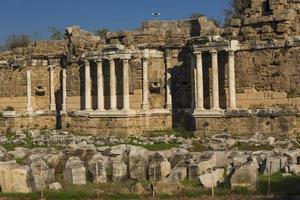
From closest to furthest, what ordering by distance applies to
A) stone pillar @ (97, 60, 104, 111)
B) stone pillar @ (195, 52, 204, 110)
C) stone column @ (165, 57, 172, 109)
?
stone pillar @ (195, 52, 204, 110), stone column @ (165, 57, 172, 109), stone pillar @ (97, 60, 104, 111)

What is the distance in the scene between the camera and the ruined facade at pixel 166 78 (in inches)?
1060

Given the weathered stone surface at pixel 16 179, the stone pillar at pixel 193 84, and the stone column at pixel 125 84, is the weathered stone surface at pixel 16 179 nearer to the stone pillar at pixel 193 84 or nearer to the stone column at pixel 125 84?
the stone pillar at pixel 193 84

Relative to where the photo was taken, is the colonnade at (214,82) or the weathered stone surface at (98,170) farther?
the colonnade at (214,82)

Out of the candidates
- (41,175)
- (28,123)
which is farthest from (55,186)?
(28,123)

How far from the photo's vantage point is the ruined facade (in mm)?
26922

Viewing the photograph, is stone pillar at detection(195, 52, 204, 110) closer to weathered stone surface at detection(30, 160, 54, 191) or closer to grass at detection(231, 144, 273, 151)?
grass at detection(231, 144, 273, 151)

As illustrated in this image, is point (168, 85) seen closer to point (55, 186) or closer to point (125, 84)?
point (125, 84)

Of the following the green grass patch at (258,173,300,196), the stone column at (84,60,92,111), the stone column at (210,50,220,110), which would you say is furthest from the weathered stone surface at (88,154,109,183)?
the stone column at (84,60,92,111)

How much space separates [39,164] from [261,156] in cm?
702

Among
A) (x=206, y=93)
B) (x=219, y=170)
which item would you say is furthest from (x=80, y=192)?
(x=206, y=93)

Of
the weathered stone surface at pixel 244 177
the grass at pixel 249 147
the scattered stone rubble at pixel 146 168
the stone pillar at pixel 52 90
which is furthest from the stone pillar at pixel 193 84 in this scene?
the weathered stone surface at pixel 244 177

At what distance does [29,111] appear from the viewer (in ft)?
125

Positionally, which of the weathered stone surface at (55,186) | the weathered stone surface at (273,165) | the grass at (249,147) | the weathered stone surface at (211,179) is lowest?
the weathered stone surface at (55,186)

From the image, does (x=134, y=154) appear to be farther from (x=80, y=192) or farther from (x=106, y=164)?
(x=80, y=192)
